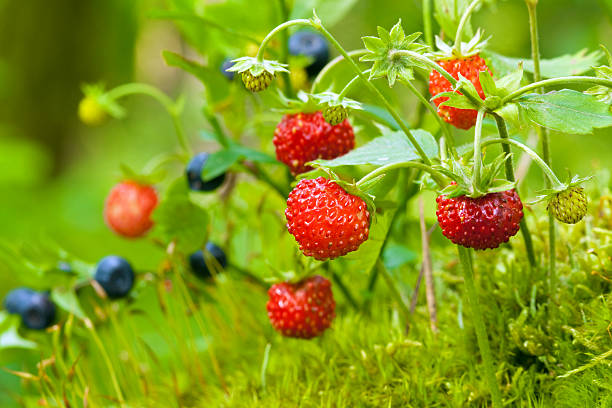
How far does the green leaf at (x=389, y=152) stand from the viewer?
0.59 metres

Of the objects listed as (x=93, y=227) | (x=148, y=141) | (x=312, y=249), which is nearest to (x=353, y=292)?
(x=312, y=249)

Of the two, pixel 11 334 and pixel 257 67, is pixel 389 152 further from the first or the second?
pixel 11 334

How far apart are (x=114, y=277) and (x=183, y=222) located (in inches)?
5.6

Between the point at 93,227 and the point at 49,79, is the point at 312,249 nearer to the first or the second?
the point at 93,227

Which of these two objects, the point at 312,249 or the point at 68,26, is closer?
the point at 312,249

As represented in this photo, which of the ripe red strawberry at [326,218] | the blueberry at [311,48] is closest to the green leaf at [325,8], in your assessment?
the blueberry at [311,48]

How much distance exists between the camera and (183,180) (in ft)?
3.18

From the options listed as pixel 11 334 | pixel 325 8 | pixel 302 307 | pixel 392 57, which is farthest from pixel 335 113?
pixel 11 334

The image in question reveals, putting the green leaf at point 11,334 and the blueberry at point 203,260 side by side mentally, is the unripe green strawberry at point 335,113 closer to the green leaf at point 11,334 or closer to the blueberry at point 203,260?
the blueberry at point 203,260

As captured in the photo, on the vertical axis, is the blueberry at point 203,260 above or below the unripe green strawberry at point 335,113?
below

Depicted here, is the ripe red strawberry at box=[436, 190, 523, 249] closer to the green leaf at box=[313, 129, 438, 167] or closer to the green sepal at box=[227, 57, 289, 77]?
the green leaf at box=[313, 129, 438, 167]

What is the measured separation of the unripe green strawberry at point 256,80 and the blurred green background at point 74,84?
953 millimetres

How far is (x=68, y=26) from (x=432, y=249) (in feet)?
7.04

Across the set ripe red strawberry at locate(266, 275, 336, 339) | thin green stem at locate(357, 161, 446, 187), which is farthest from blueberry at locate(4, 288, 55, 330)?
thin green stem at locate(357, 161, 446, 187)
